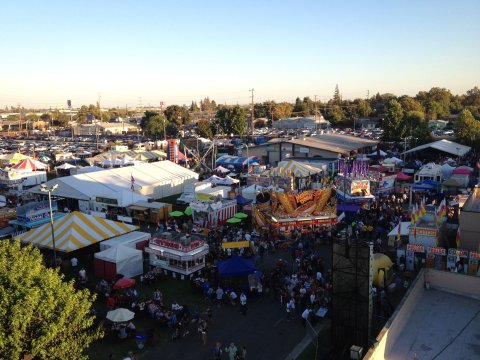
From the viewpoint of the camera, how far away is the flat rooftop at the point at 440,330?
9367mm

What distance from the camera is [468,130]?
48.0 meters

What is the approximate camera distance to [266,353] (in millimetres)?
11156

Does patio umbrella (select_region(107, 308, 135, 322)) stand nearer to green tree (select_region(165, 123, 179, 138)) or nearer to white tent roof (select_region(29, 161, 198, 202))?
white tent roof (select_region(29, 161, 198, 202))

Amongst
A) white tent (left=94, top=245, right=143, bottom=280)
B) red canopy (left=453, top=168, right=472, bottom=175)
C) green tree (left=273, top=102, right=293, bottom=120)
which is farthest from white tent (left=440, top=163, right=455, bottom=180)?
green tree (left=273, top=102, right=293, bottom=120)

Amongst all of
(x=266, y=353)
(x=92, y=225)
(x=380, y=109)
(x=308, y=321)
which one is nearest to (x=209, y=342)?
(x=266, y=353)

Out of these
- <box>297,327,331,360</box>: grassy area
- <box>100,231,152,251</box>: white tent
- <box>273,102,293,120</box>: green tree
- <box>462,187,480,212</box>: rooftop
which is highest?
<box>273,102,293,120</box>: green tree

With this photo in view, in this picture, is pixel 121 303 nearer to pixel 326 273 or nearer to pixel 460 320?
pixel 326 273

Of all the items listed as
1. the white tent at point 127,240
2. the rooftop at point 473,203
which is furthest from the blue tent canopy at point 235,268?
the rooftop at point 473,203

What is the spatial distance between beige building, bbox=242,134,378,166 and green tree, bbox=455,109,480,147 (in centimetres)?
1059

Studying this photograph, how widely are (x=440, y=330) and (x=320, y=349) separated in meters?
3.00

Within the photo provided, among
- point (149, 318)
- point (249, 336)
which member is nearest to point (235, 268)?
point (249, 336)

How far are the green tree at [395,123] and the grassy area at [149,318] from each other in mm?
44655

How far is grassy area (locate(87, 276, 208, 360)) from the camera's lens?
11469 mm

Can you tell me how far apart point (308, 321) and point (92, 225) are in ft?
34.5
